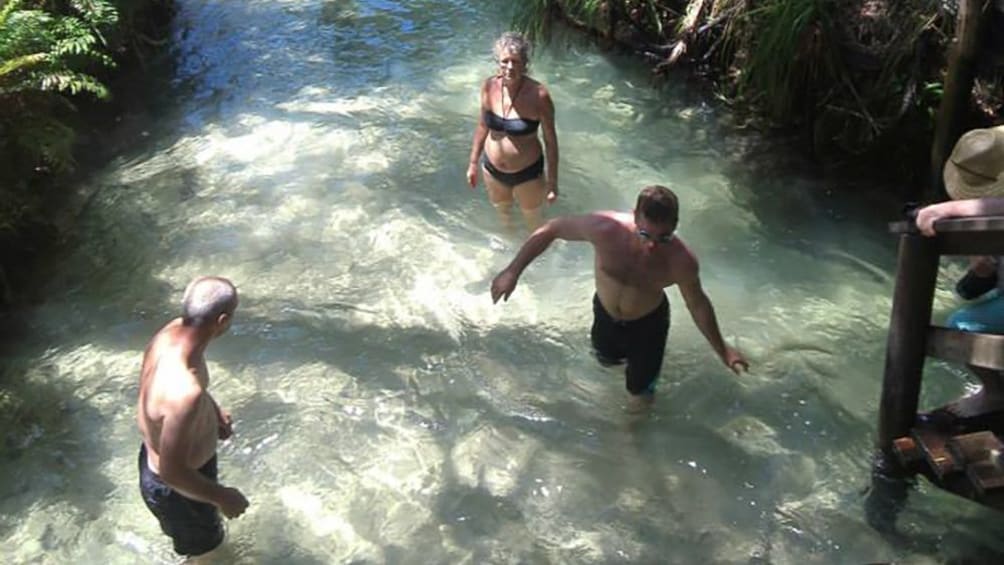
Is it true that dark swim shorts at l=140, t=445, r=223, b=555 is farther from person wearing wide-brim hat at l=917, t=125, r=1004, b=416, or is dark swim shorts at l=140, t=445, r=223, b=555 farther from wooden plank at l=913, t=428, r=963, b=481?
person wearing wide-brim hat at l=917, t=125, r=1004, b=416

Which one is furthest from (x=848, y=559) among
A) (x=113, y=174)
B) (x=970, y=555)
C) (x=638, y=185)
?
(x=113, y=174)

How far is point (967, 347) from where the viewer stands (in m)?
4.17

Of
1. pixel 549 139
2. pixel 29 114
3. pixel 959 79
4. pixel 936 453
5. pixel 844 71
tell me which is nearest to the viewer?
pixel 936 453

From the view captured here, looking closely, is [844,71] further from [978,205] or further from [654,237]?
[978,205]

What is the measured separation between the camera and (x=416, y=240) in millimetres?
7504

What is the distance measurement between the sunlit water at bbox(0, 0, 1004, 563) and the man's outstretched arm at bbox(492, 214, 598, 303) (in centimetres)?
115

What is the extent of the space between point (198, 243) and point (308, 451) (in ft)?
8.98

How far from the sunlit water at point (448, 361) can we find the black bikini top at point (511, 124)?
113 cm

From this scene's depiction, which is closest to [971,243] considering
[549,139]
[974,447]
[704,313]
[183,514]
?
[974,447]

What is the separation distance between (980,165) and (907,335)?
861 millimetres

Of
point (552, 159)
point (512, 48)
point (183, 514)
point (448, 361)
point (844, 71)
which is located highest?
point (512, 48)

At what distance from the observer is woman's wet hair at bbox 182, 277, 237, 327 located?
3.98 m

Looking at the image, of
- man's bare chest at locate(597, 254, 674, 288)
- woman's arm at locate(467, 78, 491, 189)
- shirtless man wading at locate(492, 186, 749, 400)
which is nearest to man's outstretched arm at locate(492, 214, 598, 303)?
shirtless man wading at locate(492, 186, 749, 400)

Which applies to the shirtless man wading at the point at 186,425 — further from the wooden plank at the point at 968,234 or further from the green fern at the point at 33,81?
the green fern at the point at 33,81
